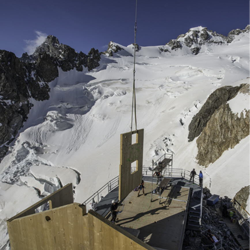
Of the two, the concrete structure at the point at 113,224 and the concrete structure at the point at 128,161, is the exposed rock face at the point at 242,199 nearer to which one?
the concrete structure at the point at 113,224

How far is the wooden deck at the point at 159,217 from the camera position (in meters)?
6.83

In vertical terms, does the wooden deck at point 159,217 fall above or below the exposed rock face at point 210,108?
below

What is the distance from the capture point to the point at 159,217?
8.05m

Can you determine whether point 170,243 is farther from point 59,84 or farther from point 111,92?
point 59,84

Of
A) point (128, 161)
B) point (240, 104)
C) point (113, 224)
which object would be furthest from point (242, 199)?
point (113, 224)

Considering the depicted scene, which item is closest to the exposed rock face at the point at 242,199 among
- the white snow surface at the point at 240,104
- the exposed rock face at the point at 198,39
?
the white snow surface at the point at 240,104

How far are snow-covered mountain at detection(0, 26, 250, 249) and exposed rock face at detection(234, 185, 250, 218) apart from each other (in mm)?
869

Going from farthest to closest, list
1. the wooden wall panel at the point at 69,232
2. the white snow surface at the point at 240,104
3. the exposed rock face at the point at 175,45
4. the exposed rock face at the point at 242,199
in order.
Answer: the exposed rock face at the point at 175,45
the white snow surface at the point at 240,104
the exposed rock face at the point at 242,199
the wooden wall panel at the point at 69,232

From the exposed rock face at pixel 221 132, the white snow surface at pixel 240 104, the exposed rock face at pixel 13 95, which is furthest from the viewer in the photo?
the exposed rock face at pixel 13 95

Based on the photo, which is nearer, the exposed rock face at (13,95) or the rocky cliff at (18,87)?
the exposed rock face at (13,95)

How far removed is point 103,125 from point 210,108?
17206 millimetres

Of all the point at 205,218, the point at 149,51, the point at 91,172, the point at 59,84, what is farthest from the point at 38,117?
the point at 149,51

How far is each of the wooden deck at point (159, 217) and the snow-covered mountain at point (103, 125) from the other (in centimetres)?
567

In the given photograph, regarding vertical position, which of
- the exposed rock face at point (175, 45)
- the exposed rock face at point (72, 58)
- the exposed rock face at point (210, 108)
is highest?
the exposed rock face at point (175, 45)
